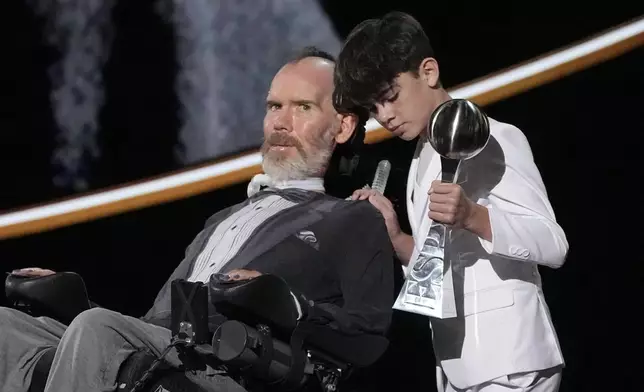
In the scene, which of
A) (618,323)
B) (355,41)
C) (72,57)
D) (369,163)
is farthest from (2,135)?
(618,323)

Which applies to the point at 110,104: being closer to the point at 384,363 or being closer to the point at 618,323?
the point at 384,363

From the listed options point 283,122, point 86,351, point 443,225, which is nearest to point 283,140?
point 283,122

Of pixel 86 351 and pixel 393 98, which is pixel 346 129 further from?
pixel 86 351

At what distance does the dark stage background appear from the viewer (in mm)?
1796

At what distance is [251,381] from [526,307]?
422mm

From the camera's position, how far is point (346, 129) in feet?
5.83

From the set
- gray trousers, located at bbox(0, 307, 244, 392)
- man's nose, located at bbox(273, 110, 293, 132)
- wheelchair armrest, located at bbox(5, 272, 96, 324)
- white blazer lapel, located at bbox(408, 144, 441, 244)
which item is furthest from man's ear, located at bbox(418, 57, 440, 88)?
wheelchair armrest, located at bbox(5, 272, 96, 324)

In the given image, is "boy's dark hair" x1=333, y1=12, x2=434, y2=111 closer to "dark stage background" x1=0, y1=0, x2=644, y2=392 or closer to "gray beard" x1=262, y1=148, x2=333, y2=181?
"gray beard" x1=262, y1=148, x2=333, y2=181

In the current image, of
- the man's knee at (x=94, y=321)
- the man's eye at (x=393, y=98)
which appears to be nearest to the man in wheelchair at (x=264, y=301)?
the man's knee at (x=94, y=321)

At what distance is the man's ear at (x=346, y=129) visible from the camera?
1767mm

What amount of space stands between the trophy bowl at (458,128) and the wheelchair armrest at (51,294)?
0.69 metres

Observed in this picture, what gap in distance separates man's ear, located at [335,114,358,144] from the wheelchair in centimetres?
44

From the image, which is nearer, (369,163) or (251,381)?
(251,381)

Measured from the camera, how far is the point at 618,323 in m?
1.80
